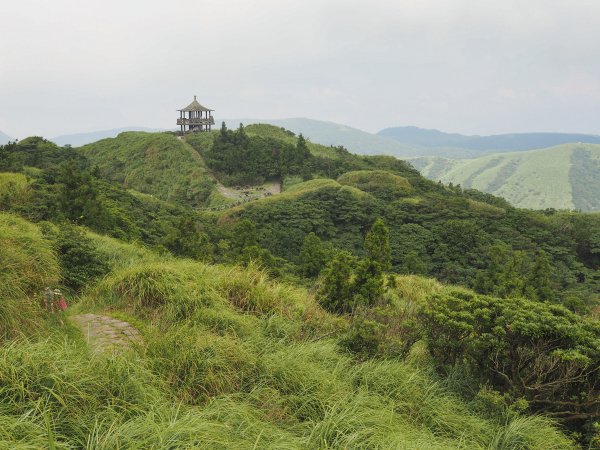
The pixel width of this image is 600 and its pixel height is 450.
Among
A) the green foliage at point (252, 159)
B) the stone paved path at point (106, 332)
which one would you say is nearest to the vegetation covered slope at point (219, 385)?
the stone paved path at point (106, 332)

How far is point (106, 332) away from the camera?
4.60 metres

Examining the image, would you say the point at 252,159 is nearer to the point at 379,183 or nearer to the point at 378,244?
the point at 379,183

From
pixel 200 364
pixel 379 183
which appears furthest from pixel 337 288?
pixel 379 183

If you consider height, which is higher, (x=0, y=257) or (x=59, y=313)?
(x=0, y=257)

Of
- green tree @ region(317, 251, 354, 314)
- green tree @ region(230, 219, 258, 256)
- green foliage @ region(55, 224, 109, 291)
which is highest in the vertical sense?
green foliage @ region(55, 224, 109, 291)

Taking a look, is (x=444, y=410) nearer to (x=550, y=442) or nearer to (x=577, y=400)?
(x=550, y=442)

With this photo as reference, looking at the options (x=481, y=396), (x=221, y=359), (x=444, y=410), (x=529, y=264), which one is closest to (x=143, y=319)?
(x=221, y=359)

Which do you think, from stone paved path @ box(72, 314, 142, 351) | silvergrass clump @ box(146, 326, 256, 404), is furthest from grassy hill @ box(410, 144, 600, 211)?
stone paved path @ box(72, 314, 142, 351)

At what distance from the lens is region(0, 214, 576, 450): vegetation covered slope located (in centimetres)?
281

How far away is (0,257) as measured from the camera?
4836 mm

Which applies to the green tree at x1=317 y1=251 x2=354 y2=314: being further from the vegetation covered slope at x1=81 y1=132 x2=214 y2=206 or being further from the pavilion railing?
the pavilion railing

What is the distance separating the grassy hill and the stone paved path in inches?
5821

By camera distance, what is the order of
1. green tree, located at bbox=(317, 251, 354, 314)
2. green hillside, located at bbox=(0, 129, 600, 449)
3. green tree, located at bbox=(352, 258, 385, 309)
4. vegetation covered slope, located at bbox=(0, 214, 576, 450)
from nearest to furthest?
vegetation covered slope, located at bbox=(0, 214, 576, 450)
green hillside, located at bbox=(0, 129, 600, 449)
green tree, located at bbox=(317, 251, 354, 314)
green tree, located at bbox=(352, 258, 385, 309)

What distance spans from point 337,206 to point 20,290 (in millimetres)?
30465
